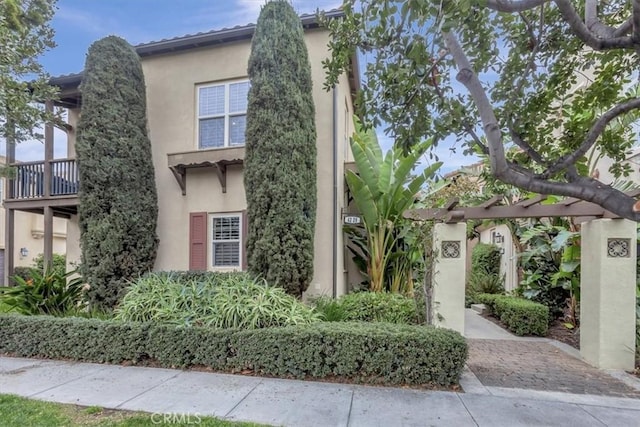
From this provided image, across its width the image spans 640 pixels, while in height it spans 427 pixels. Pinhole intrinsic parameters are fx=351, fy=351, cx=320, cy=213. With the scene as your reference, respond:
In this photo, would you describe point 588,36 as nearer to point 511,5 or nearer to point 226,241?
point 511,5

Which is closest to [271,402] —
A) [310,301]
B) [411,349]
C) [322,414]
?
[322,414]

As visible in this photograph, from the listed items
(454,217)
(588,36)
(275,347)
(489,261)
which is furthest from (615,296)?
(489,261)

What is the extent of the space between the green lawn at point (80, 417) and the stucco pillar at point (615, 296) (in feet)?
20.8

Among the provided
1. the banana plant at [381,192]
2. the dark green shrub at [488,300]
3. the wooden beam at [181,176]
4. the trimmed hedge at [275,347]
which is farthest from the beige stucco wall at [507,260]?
the wooden beam at [181,176]

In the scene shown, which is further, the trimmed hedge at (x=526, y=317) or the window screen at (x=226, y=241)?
the window screen at (x=226, y=241)

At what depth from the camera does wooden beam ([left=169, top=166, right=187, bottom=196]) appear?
374 inches

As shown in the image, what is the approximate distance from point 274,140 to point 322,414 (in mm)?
5572

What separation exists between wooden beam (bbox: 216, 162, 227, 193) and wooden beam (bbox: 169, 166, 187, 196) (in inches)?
42.7

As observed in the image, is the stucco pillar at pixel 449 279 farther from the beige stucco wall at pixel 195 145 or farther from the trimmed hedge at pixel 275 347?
the beige stucco wall at pixel 195 145

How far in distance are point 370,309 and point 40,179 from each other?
1084cm

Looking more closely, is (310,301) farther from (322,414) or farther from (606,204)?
(606,204)

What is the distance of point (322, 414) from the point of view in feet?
14.1

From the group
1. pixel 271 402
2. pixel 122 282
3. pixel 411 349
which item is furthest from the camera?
pixel 122 282
